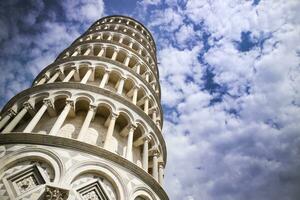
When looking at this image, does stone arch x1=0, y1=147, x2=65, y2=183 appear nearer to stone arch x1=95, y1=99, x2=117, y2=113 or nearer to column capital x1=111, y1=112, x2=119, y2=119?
column capital x1=111, y1=112, x2=119, y2=119

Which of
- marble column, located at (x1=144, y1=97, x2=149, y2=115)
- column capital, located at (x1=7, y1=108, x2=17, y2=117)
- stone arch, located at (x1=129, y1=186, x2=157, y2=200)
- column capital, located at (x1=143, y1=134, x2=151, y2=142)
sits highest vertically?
marble column, located at (x1=144, y1=97, x2=149, y2=115)

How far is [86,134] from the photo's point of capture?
39.7ft

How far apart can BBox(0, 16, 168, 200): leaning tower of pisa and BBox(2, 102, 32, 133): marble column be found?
0.12 feet

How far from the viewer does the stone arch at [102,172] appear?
31.2 ft

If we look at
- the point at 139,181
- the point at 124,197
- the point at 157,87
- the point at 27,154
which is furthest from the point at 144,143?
the point at 157,87

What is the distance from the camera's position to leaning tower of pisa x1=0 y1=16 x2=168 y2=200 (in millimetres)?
9391

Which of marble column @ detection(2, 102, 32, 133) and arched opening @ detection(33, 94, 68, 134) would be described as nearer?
marble column @ detection(2, 102, 32, 133)

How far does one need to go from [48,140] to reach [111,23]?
57.4 feet

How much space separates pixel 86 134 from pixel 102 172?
260cm

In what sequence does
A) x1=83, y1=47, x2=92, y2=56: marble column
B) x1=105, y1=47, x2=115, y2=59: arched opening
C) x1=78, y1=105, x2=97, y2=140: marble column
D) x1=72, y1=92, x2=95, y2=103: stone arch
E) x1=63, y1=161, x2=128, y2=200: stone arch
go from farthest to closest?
x1=105, y1=47, x2=115, y2=59: arched opening
x1=83, y1=47, x2=92, y2=56: marble column
x1=72, y1=92, x2=95, y2=103: stone arch
x1=78, y1=105, x2=97, y2=140: marble column
x1=63, y1=161, x2=128, y2=200: stone arch

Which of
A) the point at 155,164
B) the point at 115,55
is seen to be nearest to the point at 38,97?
the point at 155,164

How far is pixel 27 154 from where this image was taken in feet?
32.1

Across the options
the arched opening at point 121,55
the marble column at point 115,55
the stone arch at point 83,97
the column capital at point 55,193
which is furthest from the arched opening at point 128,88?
the column capital at point 55,193

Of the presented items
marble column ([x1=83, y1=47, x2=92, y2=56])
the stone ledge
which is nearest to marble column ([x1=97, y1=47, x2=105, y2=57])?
marble column ([x1=83, y1=47, x2=92, y2=56])
